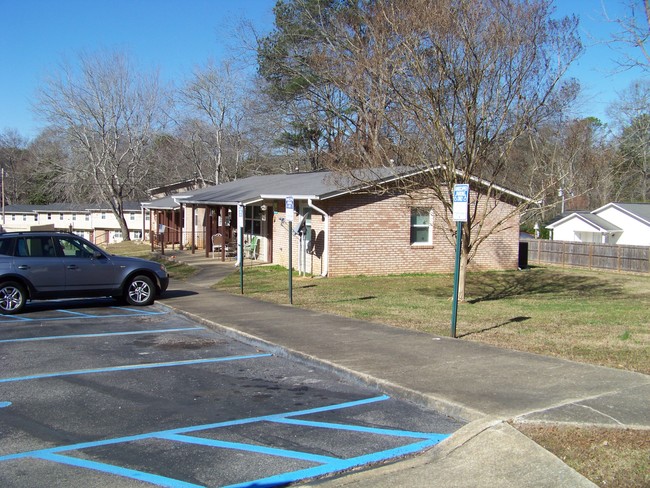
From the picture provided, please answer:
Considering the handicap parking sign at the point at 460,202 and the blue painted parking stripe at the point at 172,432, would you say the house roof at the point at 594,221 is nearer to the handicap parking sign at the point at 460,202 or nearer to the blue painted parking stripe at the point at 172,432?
the handicap parking sign at the point at 460,202

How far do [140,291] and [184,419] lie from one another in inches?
358

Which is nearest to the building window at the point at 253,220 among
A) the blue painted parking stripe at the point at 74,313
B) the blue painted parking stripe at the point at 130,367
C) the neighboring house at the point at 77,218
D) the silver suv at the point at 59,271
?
the silver suv at the point at 59,271

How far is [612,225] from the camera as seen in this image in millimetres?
37875

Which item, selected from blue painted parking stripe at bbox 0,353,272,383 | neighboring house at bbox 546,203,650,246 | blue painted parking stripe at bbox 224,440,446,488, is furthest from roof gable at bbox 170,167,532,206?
neighboring house at bbox 546,203,650,246

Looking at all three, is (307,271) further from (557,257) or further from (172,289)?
(557,257)

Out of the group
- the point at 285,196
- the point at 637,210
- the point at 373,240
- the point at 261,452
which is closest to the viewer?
the point at 261,452

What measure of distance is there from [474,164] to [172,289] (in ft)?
30.0

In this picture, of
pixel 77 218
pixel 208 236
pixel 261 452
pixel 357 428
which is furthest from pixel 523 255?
pixel 77 218

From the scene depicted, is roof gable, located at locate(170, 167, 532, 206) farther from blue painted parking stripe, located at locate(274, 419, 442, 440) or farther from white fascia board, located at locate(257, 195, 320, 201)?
blue painted parking stripe, located at locate(274, 419, 442, 440)

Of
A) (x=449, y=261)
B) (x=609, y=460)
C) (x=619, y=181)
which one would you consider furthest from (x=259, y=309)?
(x=619, y=181)

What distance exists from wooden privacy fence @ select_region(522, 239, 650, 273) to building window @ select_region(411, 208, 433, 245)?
9.90m

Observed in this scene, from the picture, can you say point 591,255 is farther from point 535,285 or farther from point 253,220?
point 253,220

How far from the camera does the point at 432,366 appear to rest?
26.2 feet

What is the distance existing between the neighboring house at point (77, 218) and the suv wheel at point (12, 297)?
49.6 m
